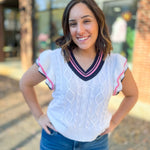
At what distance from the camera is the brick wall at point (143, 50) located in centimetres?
406

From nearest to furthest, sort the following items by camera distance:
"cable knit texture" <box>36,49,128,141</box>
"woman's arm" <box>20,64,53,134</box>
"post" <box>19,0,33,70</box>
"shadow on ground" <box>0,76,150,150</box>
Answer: "cable knit texture" <box>36,49,128,141</box> < "woman's arm" <box>20,64,53,134</box> < "shadow on ground" <box>0,76,150,150</box> < "post" <box>19,0,33,70</box>

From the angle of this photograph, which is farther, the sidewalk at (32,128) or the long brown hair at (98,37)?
the sidewalk at (32,128)

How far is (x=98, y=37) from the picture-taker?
53.4 inches

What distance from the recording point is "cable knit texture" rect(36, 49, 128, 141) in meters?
1.18

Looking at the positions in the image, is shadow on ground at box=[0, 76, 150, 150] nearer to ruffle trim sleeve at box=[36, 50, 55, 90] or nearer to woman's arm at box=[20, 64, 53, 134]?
woman's arm at box=[20, 64, 53, 134]

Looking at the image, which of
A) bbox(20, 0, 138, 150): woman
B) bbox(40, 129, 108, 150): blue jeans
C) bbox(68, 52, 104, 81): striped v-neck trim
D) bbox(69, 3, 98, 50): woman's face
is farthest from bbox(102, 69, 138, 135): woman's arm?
bbox(69, 3, 98, 50): woman's face

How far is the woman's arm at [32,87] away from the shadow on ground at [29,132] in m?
1.42

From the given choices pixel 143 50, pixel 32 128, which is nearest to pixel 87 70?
pixel 32 128

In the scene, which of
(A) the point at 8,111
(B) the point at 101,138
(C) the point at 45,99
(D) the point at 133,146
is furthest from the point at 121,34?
(B) the point at 101,138

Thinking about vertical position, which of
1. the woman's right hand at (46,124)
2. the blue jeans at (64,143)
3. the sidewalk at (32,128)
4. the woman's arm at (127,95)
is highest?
the woman's arm at (127,95)

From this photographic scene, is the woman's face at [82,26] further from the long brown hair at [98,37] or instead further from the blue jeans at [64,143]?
the blue jeans at [64,143]

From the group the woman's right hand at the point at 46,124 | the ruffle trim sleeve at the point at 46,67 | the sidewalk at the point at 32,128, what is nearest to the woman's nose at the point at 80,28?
the ruffle trim sleeve at the point at 46,67

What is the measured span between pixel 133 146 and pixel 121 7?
133 inches

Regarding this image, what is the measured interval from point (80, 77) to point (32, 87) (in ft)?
1.55
